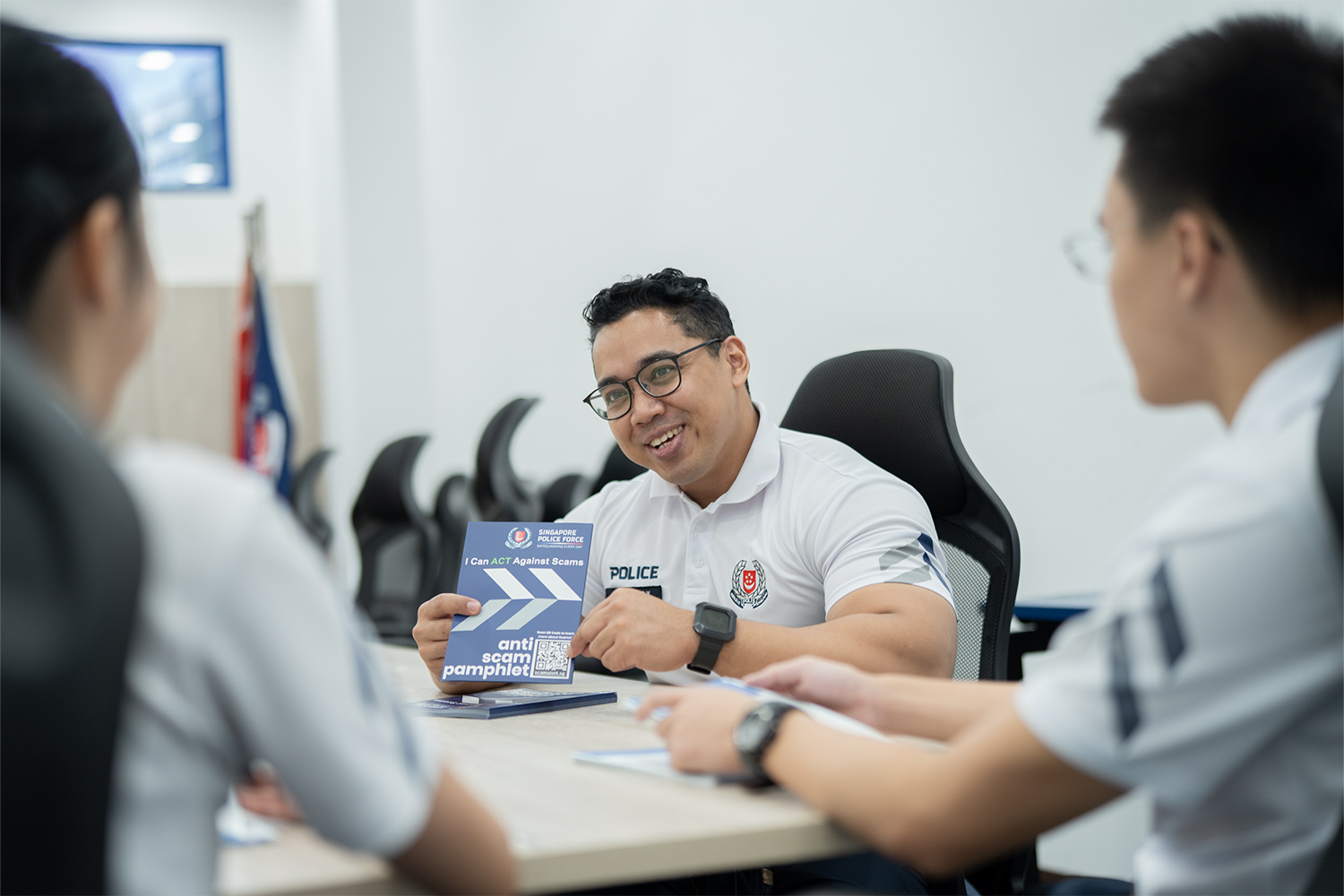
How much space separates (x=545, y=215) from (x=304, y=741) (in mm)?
4605

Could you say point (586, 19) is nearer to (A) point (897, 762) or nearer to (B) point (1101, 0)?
(B) point (1101, 0)

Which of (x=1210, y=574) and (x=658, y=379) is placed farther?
(x=658, y=379)

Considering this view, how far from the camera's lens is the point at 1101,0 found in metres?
2.72

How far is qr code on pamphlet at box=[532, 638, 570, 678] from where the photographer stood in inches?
61.0

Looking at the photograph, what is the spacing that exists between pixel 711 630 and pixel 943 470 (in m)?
0.49

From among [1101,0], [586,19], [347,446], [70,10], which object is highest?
[70,10]

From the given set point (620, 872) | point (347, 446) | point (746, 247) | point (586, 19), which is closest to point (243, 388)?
point (347, 446)

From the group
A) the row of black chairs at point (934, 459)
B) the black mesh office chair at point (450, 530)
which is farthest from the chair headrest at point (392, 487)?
the row of black chairs at point (934, 459)

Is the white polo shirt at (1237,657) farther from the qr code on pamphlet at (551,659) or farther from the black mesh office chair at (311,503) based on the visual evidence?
the black mesh office chair at (311,503)

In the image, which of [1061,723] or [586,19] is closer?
[1061,723]

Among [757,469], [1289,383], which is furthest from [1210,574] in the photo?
[757,469]

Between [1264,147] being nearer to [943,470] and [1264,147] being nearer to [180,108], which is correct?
[943,470]

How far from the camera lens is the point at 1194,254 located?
0.94 m

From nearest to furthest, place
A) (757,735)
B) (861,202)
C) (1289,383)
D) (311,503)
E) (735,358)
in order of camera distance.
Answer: (1289,383)
(757,735)
(735,358)
(861,202)
(311,503)
